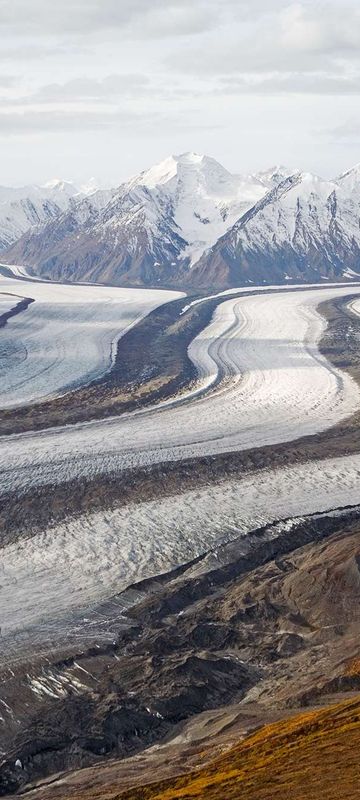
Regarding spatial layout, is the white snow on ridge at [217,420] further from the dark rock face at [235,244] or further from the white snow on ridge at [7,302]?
the dark rock face at [235,244]

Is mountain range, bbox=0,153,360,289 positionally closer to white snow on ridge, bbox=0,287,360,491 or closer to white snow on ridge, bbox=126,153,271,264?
white snow on ridge, bbox=126,153,271,264

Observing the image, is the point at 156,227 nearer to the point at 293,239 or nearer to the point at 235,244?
the point at 235,244

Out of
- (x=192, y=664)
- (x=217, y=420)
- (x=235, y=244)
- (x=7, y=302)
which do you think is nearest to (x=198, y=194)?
(x=235, y=244)

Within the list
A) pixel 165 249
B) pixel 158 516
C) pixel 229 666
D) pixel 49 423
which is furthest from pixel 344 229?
pixel 229 666

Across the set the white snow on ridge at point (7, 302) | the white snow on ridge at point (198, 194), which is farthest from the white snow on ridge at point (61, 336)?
the white snow on ridge at point (198, 194)

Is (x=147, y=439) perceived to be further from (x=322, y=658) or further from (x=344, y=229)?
(x=344, y=229)
